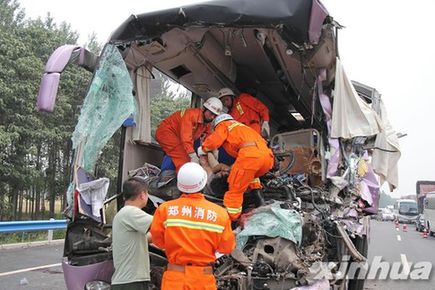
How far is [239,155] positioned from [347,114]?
1.27 meters

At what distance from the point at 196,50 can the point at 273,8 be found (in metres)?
1.43

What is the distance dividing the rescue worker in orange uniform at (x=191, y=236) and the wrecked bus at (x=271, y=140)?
1.45 feet

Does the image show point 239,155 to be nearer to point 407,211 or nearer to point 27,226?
point 27,226

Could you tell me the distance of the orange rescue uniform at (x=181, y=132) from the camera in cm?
518

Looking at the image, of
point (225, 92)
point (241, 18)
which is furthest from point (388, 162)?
point (241, 18)

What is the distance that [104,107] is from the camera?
4.11 m

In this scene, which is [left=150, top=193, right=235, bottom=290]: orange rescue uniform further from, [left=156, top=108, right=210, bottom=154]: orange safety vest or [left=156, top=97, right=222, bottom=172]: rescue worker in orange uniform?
[left=156, top=108, right=210, bottom=154]: orange safety vest

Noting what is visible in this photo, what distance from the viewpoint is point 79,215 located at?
3.71m

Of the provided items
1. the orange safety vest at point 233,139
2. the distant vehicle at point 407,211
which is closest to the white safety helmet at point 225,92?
the orange safety vest at point 233,139

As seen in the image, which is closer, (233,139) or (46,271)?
(233,139)

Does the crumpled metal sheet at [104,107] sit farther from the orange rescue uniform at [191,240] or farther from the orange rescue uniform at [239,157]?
the orange rescue uniform at [191,240]

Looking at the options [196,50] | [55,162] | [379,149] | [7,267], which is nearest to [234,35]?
[196,50]

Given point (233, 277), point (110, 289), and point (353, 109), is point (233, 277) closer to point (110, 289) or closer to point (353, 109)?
point (110, 289)

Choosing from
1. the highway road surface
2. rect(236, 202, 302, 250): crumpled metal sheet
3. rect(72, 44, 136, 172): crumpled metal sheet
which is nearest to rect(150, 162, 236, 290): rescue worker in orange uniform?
rect(236, 202, 302, 250): crumpled metal sheet
